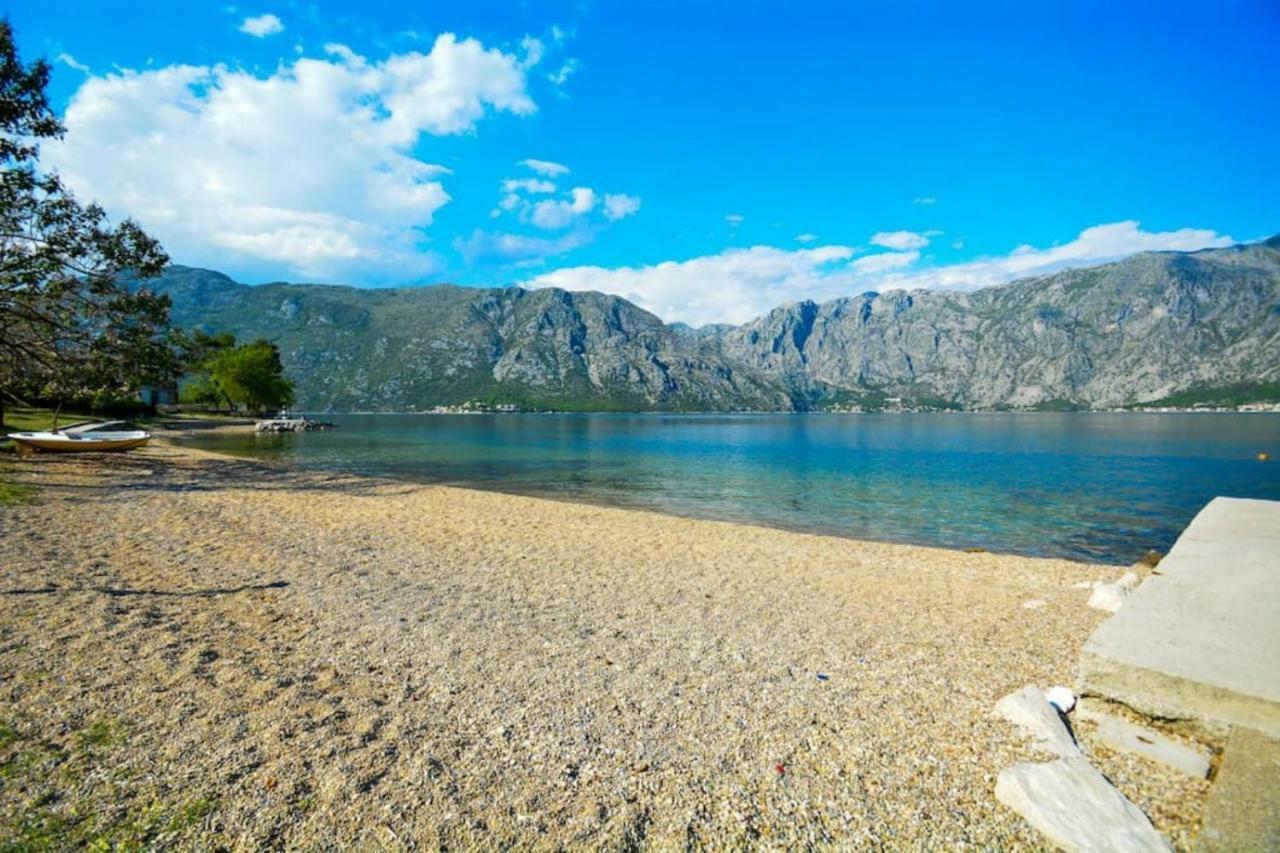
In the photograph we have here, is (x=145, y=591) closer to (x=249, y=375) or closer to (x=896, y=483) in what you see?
(x=896, y=483)

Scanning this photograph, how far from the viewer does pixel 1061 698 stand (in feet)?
21.8

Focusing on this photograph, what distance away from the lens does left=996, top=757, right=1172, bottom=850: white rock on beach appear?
4.38 m

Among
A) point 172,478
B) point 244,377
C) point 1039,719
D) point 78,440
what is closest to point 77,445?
point 78,440

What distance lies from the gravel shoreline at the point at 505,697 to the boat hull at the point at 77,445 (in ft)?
64.5

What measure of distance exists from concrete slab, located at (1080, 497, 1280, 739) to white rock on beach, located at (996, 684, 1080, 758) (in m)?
0.50

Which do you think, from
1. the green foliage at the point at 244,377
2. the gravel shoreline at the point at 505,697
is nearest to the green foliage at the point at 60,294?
the gravel shoreline at the point at 505,697

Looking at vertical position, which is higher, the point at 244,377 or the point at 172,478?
the point at 244,377

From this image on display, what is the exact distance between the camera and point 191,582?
10.8 m

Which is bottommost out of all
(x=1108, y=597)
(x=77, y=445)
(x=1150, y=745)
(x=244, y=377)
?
(x=1108, y=597)

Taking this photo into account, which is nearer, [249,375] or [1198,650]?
[1198,650]

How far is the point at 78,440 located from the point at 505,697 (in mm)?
37039

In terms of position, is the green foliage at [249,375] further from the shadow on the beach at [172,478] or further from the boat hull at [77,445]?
the shadow on the beach at [172,478]

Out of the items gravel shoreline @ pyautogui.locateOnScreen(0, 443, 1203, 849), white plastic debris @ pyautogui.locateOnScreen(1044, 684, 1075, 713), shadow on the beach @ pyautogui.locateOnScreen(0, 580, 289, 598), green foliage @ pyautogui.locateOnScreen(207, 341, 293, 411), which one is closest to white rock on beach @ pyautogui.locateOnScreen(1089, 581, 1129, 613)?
gravel shoreline @ pyautogui.locateOnScreen(0, 443, 1203, 849)

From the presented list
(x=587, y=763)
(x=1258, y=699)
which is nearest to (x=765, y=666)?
(x=587, y=763)
